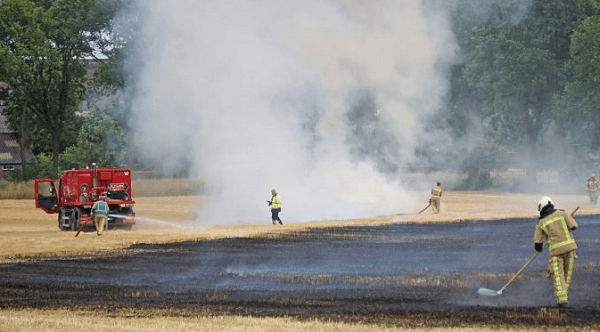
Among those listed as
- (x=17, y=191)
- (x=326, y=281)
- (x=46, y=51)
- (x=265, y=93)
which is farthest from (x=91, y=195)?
(x=46, y=51)

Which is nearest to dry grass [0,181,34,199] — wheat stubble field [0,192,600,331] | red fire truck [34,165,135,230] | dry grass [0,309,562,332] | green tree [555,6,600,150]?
red fire truck [34,165,135,230]

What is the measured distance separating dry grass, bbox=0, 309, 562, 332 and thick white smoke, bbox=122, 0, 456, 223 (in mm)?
30976

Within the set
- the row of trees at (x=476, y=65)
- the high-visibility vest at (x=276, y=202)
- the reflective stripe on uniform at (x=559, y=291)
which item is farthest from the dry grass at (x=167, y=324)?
the row of trees at (x=476, y=65)

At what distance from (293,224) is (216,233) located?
228 inches

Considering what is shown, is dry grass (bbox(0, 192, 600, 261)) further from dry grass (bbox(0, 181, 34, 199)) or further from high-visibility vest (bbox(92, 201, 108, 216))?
dry grass (bbox(0, 181, 34, 199))

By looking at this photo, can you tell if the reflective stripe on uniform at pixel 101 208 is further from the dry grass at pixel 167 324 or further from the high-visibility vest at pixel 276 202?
the dry grass at pixel 167 324

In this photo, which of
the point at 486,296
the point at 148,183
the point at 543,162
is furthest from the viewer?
the point at 543,162

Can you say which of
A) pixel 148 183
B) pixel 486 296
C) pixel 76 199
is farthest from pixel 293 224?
pixel 148 183

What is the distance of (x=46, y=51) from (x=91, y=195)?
4352cm

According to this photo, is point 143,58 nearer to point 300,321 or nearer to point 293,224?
point 293,224

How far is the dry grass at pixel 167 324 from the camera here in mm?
16594

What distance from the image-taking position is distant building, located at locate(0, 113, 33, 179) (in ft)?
425

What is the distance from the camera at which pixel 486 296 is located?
20641mm

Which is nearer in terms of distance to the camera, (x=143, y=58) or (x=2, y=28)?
(x=143, y=58)
